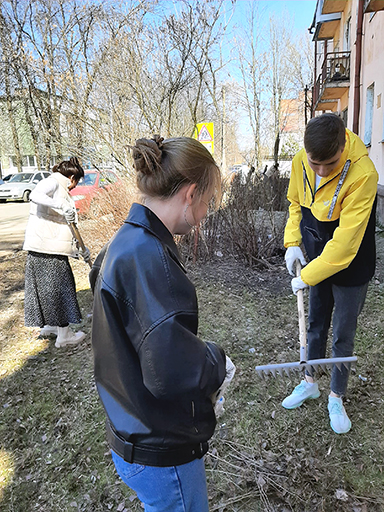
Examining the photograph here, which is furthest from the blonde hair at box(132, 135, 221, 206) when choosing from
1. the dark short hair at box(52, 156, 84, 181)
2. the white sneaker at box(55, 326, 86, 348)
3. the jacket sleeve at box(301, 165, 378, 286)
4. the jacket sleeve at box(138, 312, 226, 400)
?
the white sneaker at box(55, 326, 86, 348)

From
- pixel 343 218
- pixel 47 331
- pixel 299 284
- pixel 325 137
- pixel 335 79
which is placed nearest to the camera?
pixel 325 137

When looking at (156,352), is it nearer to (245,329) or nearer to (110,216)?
(245,329)

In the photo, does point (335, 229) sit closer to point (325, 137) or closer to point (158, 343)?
point (325, 137)

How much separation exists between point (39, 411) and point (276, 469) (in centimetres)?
171

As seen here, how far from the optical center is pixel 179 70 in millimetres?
8086

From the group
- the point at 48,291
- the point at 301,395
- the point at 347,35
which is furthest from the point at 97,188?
the point at 347,35

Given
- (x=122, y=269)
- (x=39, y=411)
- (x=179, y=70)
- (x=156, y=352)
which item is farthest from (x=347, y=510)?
(x=179, y=70)

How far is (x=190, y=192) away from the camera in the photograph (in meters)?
1.02

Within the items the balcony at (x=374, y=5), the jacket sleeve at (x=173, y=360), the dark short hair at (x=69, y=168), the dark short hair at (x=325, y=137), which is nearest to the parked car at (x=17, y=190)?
the balcony at (x=374, y=5)

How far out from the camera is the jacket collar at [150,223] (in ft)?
3.06

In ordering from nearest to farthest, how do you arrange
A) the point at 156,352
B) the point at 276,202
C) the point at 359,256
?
the point at 156,352 → the point at 359,256 → the point at 276,202

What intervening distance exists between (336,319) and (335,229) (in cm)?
55

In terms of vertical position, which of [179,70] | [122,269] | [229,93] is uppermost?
[229,93]

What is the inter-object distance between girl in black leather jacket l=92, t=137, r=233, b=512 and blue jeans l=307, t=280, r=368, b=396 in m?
1.35
